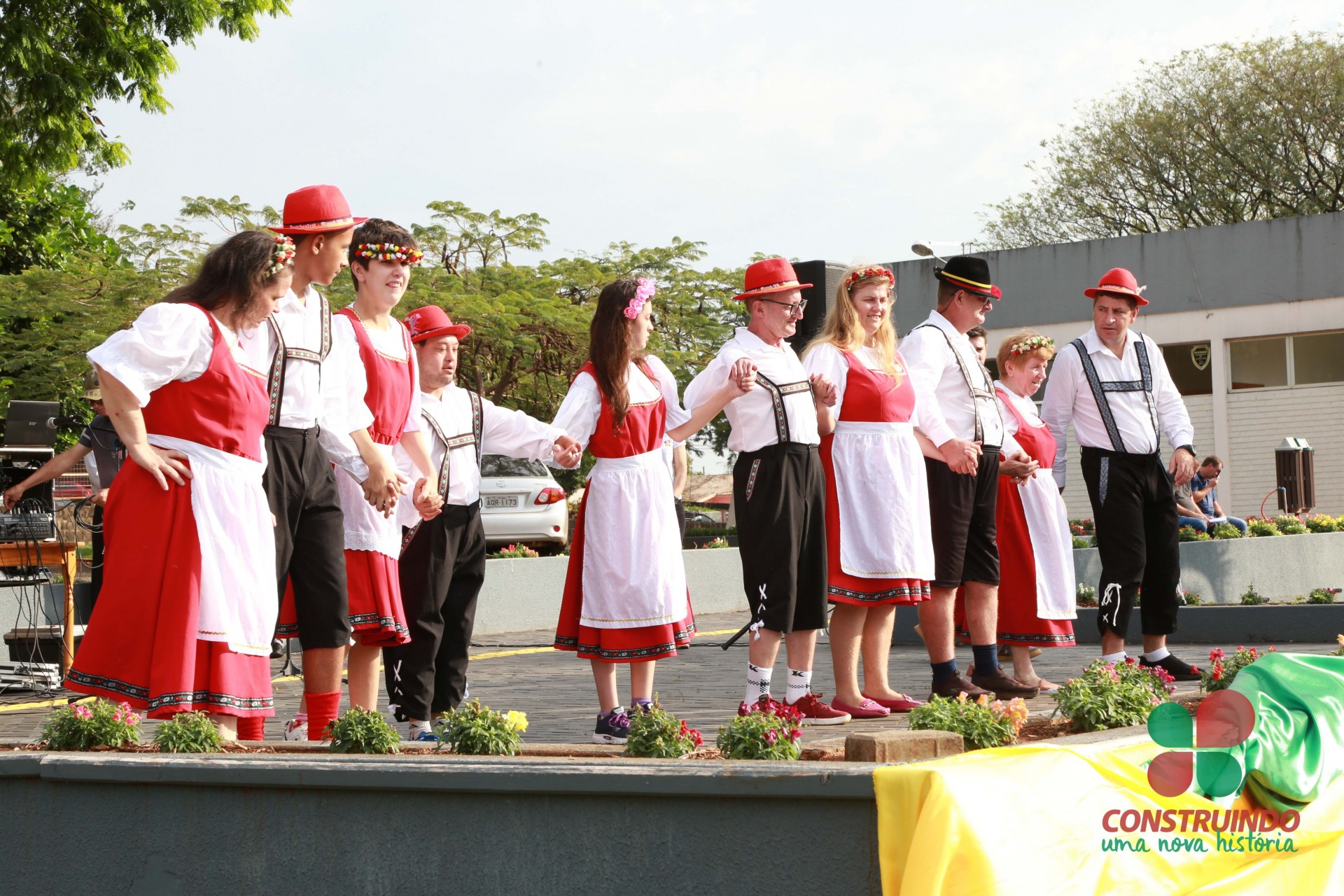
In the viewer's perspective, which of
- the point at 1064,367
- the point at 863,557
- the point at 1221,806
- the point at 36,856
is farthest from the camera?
the point at 1064,367

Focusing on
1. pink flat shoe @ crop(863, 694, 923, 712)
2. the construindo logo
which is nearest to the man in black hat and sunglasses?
pink flat shoe @ crop(863, 694, 923, 712)

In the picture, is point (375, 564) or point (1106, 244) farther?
point (1106, 244)

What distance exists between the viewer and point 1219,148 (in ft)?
140

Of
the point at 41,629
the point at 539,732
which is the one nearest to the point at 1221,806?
the point at 539,732

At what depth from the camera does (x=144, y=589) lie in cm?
472

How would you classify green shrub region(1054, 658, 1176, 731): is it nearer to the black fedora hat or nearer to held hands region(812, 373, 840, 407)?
held hands region(812, 373, 840, 407)

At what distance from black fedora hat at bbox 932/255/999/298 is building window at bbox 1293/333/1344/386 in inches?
1095

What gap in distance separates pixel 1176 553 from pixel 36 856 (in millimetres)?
6024

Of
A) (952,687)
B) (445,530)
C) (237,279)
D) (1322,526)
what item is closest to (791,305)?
(445,530)

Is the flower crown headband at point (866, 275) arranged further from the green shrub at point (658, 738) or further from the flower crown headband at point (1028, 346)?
the green shrub at point (658, 738)

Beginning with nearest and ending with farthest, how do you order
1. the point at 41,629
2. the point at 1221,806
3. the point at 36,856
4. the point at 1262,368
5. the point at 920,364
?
the point at 1221,806, the point at 36,856, the point at 920,364, the point at 41,629, the point at 1262,368

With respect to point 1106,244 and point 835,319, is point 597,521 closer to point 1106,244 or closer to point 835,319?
point 835,319

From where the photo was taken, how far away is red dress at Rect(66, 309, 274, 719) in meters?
4.67

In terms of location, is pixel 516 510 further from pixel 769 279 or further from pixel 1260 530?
pixel 769 279
